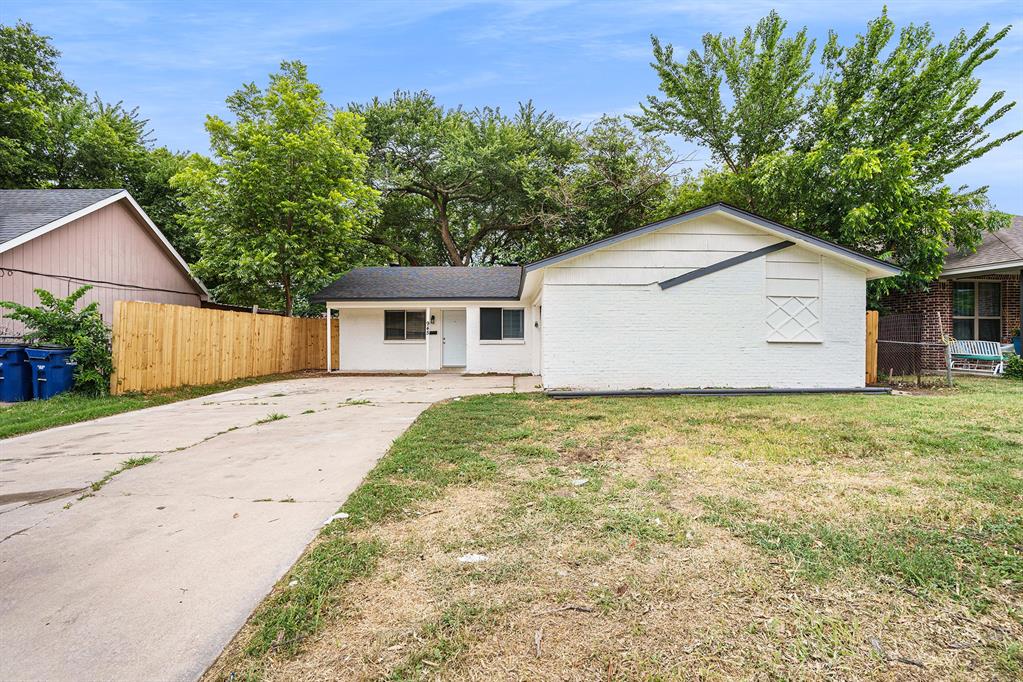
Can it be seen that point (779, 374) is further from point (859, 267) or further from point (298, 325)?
point (298, 325)

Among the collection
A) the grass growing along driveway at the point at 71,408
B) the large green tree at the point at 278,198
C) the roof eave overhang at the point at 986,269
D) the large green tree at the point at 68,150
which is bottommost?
the grass growing along driveway at the point at 71,408

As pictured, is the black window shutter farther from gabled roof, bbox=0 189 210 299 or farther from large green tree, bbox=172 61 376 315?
gabled roof, bbox=0 189 210 299

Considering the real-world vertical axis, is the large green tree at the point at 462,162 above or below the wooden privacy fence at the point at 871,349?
above

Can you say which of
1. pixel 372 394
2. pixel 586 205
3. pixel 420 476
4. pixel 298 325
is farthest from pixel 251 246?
pixel 420 476

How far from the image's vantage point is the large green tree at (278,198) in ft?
53.1

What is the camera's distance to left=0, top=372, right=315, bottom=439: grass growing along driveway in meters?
6.82

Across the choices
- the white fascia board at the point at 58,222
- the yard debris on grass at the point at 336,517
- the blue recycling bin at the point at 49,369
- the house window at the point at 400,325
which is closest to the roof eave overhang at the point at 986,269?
the house window at the point at 400,325

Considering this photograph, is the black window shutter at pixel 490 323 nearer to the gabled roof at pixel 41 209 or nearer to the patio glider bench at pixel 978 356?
the gabled roof at pixel 41 209

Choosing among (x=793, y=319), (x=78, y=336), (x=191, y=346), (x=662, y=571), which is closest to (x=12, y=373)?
(x=78, y=336)

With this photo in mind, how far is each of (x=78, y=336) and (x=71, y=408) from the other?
1.87 meters

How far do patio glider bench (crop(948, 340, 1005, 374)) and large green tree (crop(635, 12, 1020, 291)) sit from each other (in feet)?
6.89

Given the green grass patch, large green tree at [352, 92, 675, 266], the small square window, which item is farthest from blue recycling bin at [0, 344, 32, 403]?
large green tree at [352, 92, 675, 266]

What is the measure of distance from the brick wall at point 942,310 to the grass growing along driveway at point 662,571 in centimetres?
1133

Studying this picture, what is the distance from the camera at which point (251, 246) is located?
16.2 m
